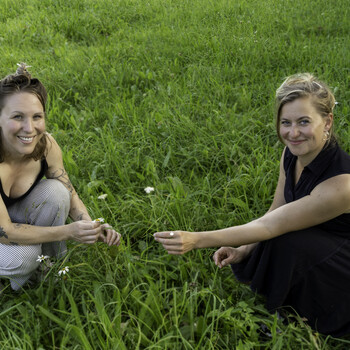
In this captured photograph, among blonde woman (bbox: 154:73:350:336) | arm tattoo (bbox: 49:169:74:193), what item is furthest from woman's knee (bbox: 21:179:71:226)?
blonde woman (bbox: 154:73:350:336)

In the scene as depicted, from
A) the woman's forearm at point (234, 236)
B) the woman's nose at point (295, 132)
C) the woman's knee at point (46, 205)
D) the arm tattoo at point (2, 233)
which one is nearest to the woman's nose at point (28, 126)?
the woman's knee at point (46, 205)

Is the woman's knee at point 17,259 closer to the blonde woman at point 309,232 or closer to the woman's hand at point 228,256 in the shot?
the blonde woman at point 309,232

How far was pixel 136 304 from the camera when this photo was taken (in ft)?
6.11

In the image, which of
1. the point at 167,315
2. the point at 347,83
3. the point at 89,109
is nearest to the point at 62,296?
the point at 167,315

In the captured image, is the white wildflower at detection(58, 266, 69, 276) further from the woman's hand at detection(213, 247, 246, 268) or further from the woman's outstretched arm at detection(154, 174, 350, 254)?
the woman's hand at detection(213, 247, 246, 268)

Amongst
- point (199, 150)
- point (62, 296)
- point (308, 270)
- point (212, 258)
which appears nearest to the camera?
point (308, 270)

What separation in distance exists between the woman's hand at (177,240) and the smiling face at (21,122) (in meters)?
0.73

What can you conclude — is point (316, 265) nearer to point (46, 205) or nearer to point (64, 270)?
point (64, 270)

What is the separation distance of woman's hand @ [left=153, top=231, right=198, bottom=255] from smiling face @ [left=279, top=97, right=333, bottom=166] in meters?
0.58

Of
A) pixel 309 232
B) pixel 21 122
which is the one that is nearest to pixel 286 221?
pixel 309 232

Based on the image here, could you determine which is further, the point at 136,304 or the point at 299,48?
the point at 299,48

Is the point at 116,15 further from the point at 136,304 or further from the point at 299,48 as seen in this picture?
the point at 136,304

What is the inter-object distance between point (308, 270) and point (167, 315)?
62 cm

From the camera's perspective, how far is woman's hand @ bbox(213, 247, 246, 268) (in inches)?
81.0
